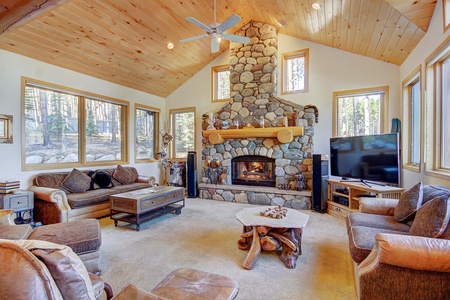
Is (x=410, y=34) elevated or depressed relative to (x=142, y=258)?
elevated

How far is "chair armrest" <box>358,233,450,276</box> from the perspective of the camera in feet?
4.66

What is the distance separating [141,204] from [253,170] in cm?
299

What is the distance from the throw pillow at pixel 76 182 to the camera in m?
4.34

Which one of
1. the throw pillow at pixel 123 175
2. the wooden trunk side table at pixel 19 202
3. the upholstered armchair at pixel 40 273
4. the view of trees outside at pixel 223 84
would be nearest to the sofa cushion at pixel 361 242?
the upholstered armchair at pixel 40 273

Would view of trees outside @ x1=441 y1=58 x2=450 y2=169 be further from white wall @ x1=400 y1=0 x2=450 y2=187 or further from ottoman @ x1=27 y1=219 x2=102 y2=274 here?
ottoman @ x1=27 y1=219 x2=102 y2=274

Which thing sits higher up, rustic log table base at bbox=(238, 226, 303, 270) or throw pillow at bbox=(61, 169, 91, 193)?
throw pillow at bbox=(61, 169, 91, 193)

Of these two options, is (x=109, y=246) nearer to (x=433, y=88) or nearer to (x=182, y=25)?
(x=182, y=25)

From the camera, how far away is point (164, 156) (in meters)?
6.83

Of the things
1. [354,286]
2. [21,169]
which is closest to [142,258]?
[354,286]

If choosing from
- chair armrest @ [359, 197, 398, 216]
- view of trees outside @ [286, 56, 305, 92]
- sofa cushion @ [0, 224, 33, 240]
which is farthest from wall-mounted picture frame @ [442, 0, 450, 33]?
sofa cushion @ [0, 224, 33, 240]

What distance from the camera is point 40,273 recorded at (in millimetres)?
806

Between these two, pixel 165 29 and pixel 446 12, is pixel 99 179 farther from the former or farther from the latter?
pixel 446 12

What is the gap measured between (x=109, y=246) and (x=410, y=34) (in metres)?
5.09

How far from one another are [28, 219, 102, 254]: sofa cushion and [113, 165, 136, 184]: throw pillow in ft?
9.43
